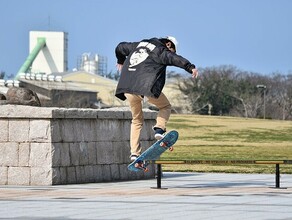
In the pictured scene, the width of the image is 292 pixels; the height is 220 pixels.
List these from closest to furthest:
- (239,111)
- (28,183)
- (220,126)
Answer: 1. (28,183)
2. (220,126)
3. (239,111)

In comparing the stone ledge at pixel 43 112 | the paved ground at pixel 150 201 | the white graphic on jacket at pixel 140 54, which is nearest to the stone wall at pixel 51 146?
the stone ledge at pixel 43 112

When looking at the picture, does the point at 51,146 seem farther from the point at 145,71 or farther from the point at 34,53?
the point at 34,53

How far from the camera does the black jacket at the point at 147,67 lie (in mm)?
14062

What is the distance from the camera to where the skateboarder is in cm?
1408

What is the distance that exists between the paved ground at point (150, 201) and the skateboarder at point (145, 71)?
3.64 feet

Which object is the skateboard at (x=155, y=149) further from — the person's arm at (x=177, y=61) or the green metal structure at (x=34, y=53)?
the green metal structure at (x=34, y=53)

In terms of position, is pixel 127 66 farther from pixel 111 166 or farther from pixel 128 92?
pixel 111 166

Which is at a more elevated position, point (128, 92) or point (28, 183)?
point (128, 92)

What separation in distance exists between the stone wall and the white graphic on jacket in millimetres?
2272

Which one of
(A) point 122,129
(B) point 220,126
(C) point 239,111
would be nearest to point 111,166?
(A) point 122,129

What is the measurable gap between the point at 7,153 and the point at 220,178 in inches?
174

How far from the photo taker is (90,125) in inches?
679

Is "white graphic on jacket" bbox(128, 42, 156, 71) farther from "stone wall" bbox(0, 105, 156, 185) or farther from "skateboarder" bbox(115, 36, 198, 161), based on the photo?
"stone wall" bbox(0, 105, 156, 185)

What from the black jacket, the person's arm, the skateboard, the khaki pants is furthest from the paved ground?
the person's arm
